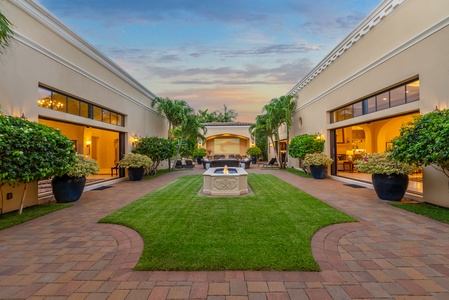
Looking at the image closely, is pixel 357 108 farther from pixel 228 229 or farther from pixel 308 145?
pixel 228 229

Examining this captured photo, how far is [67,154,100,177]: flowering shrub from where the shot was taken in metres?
6.89

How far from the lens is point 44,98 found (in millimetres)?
7188

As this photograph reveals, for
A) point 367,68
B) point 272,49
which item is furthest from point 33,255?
point 272,49

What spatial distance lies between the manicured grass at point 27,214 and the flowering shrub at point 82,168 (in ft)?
3.24

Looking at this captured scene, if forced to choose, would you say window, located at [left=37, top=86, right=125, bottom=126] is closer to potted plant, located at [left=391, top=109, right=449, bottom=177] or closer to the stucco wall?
the stucco wall

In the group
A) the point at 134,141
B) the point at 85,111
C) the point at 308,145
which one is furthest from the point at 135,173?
the point at 308,145

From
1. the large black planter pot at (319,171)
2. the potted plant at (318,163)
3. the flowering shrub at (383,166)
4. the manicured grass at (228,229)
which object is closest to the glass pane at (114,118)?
the manicured grass at (228,229)

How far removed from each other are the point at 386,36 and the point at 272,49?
30.8ft

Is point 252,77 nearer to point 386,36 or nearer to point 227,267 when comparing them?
point 386,36

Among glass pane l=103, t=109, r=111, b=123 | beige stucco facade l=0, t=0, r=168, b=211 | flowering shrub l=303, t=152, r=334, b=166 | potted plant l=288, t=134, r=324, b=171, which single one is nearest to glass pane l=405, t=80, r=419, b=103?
flowering shrub l=303, t=152, r=334, b=166

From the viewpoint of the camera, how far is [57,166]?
19.7ft

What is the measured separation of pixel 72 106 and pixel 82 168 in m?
3.03

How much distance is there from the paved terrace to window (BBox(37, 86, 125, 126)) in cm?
431

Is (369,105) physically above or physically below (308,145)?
above
